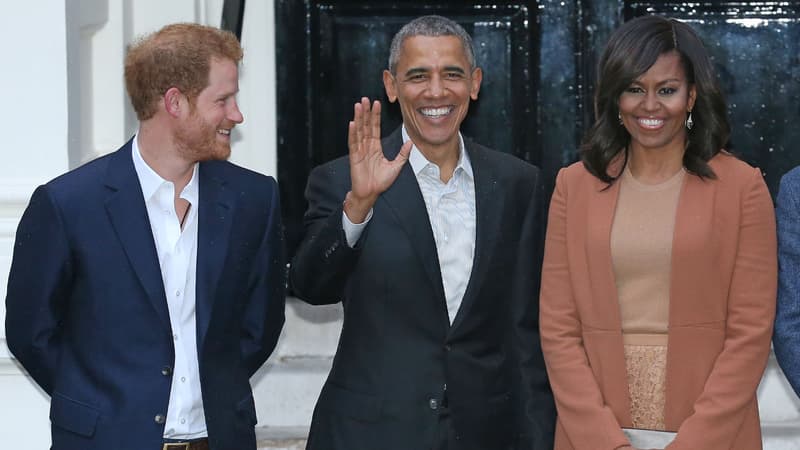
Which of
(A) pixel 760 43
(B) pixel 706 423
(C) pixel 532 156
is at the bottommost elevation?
(B) pixel 706 423

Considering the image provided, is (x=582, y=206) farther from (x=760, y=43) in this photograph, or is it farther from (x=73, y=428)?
(x=760, y=43)

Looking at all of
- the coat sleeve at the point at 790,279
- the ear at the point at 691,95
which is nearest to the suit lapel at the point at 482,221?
the ear at the point at 691,95

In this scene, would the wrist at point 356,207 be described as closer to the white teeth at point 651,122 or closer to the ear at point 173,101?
the ear at point 173,101

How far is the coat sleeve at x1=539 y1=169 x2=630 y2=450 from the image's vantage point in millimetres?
4238

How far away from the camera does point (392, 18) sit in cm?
675

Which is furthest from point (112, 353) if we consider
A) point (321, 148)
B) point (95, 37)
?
point (321, 148)

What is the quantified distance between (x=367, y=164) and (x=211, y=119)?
18.5 inches

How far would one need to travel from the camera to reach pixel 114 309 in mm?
4039

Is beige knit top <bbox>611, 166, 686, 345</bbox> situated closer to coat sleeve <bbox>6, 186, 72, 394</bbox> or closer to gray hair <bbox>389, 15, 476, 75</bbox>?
gray hair <bbox>389, 15, 476, 75</bbox>

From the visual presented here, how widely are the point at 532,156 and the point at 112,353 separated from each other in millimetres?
3130

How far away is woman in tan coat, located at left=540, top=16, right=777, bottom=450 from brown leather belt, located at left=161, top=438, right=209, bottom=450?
1.04 metres

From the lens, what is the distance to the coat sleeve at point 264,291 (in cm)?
434

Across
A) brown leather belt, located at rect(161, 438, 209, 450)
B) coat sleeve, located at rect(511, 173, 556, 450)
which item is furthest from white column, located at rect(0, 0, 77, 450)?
coat sleeve, located at rect(511, 173, 556, 450)

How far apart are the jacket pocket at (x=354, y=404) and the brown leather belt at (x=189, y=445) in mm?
456
